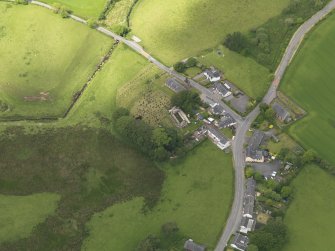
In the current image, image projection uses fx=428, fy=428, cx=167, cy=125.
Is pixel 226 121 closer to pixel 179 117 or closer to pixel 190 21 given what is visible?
pixel 179 117

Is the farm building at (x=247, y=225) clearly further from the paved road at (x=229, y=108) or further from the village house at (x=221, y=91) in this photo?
the village house at (x=221, y=91)

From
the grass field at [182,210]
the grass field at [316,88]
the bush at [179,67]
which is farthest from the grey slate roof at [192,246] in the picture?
the bush at [179,67]

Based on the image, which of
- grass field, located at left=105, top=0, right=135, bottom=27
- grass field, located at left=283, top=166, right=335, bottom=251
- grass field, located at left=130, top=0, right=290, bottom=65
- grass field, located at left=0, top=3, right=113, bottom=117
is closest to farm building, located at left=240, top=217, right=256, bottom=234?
grass field, located at left=283, top=166, right=335, bottom=251

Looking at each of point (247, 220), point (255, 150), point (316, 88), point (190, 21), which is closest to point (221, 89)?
point (255, 150)

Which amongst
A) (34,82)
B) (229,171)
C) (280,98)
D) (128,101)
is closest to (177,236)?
(229,171)

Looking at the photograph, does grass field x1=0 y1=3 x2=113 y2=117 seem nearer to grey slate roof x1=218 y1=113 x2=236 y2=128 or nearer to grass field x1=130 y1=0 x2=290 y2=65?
grass field x1=130 y1=0 x2=290 y2=65
